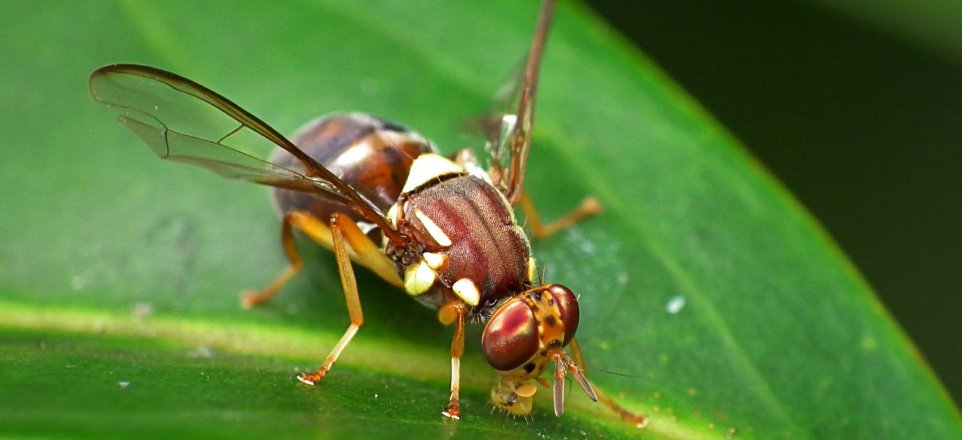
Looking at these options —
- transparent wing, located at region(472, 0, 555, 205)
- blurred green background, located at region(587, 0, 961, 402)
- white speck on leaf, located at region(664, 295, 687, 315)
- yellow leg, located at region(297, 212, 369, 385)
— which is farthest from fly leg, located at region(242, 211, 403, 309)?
blurred green background, located at region(587, 0, 961, 402)

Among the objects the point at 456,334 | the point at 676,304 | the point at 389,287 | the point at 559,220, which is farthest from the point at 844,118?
the point at 456,334

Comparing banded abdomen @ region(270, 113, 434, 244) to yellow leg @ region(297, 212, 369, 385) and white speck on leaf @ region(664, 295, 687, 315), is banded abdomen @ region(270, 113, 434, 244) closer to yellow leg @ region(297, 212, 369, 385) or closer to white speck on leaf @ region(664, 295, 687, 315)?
yellow leg @ region(297, 212, 369, 385)

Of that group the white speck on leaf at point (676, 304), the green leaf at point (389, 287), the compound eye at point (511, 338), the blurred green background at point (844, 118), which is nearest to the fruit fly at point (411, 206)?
the compound eye at point (511, 338)

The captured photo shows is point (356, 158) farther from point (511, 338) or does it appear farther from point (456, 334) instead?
point (511, 338)

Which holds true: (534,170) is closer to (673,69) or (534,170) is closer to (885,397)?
(885,397)

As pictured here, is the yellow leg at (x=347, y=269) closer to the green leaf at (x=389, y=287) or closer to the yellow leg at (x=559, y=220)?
the green leaf at (x=389, y=287)
